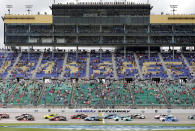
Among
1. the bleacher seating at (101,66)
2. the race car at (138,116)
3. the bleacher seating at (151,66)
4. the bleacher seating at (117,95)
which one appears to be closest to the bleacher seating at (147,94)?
the bleacher seating at (117,95)

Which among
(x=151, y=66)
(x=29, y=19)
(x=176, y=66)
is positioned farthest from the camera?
(x=29, y=19)

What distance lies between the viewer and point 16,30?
108m

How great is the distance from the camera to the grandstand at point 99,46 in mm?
95688

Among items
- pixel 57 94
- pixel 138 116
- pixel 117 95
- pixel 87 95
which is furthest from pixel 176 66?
pixel 57 94

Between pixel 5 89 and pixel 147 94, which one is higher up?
pixel 5 89

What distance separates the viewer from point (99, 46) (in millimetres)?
107688

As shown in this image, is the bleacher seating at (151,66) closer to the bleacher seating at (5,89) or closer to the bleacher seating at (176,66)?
the bleacher seating at (176,66)

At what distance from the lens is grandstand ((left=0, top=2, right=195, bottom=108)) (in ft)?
314

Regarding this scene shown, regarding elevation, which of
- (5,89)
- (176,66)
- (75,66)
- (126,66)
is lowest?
(5,89)

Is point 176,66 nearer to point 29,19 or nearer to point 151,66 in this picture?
point 151,66

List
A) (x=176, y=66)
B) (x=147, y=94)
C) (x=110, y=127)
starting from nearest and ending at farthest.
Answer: (x=110, y=127), (x=147, y=94), (x=176, y=66)

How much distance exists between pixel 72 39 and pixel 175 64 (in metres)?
30.9

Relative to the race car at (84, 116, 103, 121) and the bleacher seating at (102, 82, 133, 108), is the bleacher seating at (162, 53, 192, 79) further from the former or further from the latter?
the race car at (84, 116, 103, 121)

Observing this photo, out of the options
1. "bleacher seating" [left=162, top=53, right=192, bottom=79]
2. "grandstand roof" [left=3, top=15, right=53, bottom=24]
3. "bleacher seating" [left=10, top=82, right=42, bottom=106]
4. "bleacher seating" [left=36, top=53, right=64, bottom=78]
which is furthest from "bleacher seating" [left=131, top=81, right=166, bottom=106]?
"grandstand roof" [left=3, top=15, right=53, bottom=24]
